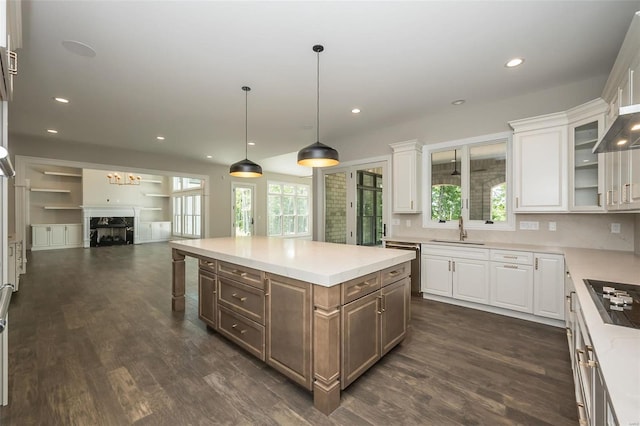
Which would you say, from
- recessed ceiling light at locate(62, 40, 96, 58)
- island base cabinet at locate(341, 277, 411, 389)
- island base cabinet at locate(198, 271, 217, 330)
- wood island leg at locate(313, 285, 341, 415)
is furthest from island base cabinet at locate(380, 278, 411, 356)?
recessed ceiling light at locate(62, 40, 96, 58)

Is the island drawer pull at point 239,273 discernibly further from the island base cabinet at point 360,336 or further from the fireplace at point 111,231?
the fireplace at point 111,231

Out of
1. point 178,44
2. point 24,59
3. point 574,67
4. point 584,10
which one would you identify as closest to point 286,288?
point 178,44

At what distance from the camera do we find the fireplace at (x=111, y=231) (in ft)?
31.2

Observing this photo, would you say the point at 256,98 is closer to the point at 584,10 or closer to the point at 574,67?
the point at 584,10

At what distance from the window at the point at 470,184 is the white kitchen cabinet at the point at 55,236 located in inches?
432

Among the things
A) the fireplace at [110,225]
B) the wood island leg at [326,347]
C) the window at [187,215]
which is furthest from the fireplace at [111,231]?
the wood island leg at [326,347]

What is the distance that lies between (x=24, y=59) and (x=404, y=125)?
464 centimetres

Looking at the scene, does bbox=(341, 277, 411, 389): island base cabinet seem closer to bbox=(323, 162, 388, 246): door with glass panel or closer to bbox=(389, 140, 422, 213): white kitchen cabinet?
bbox=(389, 140, 422, 213): white kitchen cabinet

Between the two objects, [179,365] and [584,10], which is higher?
[584,10]

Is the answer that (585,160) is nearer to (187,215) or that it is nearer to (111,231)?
(187,215)

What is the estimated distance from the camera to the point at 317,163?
2.85 m

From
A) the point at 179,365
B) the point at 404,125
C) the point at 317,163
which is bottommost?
the point at 179,365

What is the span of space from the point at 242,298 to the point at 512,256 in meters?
2.97

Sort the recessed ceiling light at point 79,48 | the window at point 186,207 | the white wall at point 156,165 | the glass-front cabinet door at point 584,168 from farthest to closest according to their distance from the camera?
the window at point 186,207 → the white wall at point 156,165 → the glass-front cabinet door at point 584,168 → the recessed ceiling light at point 79,48
